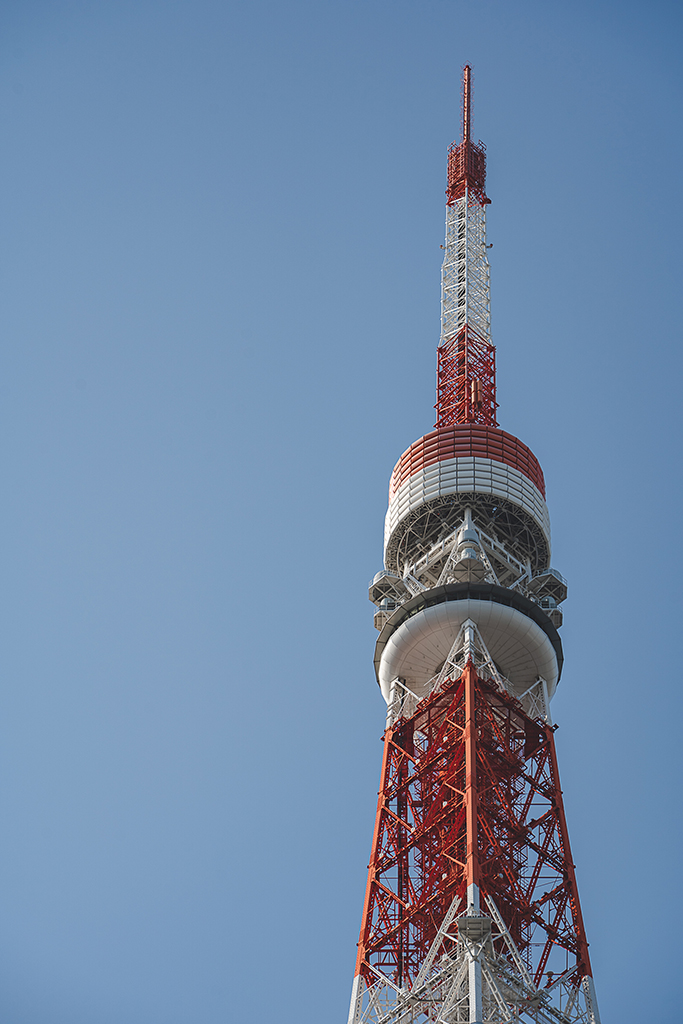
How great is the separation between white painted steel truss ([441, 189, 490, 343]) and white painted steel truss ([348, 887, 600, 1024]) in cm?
4226

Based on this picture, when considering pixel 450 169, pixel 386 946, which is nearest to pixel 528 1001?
pixel 386 946

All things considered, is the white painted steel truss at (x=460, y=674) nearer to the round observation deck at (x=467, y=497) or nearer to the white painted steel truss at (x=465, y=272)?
the round observation deck at (x=467, y=497)

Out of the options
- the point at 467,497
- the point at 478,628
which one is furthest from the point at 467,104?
the point at 478,628

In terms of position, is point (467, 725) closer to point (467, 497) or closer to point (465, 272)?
point (467, 497)

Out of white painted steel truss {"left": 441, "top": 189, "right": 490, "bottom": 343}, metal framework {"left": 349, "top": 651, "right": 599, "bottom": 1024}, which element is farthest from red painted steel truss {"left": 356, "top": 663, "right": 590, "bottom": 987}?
white painted steel truss {"left": 441, "top": 189, "right": 490, "bottom": 343}

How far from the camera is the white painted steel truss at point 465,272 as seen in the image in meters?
84.6

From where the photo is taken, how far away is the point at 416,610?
65.6 meters

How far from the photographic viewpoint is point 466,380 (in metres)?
79.9

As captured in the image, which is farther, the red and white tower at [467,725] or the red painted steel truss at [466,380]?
the red painted steel truss at [466,380]

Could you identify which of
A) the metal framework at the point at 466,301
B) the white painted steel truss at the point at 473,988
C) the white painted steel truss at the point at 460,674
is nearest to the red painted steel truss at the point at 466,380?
the metal framework at the point at 466,301

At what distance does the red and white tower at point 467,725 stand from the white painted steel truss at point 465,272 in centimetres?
147

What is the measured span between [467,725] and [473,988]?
13914 millimetres

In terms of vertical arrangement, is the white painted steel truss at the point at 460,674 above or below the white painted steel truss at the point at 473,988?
above

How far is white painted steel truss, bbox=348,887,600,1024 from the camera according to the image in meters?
49.2
